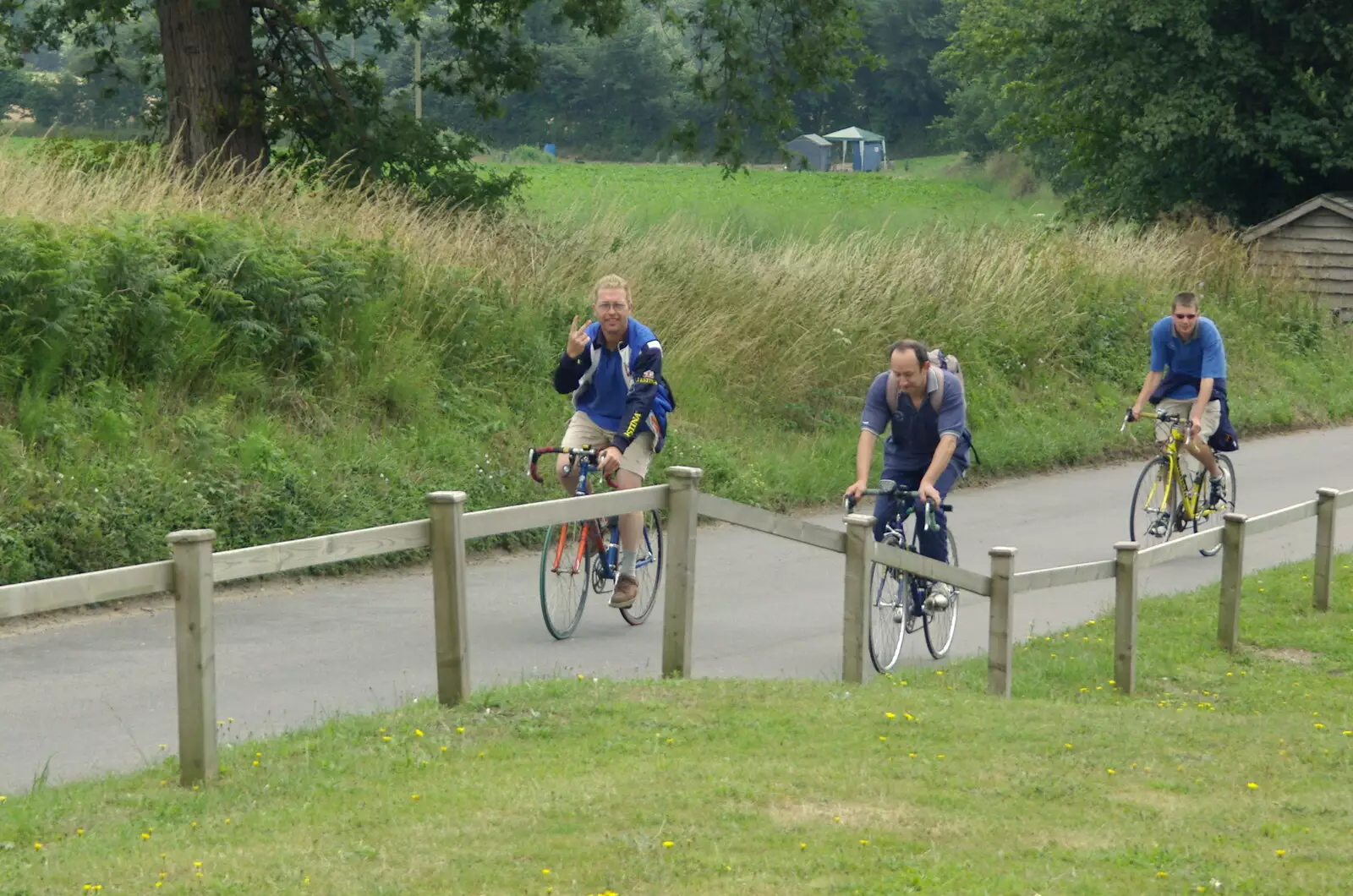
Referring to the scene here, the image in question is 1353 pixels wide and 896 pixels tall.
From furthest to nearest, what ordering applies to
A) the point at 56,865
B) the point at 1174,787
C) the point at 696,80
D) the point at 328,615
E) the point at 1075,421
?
the point at 696,80 < the point at 1075,421 < the point at 328,615 < the point at 1174,787 < the point at 56,865

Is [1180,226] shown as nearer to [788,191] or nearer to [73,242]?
[73,242]

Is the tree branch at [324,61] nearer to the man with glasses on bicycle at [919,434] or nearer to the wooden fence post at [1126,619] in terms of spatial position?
the man with glasses on bicycle at [919,434]

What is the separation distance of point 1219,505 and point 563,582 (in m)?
6.51

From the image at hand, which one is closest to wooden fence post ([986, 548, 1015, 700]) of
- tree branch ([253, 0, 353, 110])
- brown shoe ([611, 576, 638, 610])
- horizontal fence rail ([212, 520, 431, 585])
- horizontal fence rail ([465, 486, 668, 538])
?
horizontal fence rail ([465, 486, 668, 538])

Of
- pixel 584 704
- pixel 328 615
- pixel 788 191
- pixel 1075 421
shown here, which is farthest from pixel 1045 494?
pixel 788 191

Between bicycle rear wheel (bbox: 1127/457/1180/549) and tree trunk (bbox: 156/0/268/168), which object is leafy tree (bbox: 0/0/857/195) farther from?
bicycle rear wheel (bbox: 1127/457/1180/549)

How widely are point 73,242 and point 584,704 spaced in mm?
7702

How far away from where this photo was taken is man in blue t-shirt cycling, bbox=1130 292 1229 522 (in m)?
13.9

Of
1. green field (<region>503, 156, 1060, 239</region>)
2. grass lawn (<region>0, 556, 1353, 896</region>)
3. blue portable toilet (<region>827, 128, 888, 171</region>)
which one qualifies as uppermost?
blue portable toilet (<region>827, 128, 888, 171</region>)

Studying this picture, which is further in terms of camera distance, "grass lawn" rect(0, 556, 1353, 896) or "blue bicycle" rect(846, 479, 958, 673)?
"blue bicycle" rect(846, 479, 958, 673)

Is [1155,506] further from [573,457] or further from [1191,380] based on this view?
[573,457]

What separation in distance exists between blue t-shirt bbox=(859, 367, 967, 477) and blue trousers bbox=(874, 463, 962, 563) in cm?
5

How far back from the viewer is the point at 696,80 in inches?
939

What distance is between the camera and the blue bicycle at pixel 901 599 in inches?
399
